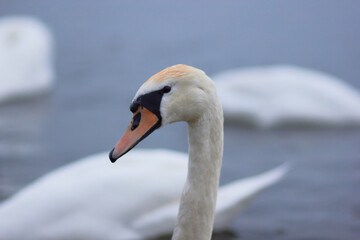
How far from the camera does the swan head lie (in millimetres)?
1685

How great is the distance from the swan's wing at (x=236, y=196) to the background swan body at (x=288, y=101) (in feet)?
5.89

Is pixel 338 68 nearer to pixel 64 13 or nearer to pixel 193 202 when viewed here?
pixel 64 13

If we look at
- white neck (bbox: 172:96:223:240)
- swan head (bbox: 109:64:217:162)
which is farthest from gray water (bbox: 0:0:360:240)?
swan head (bbox: 109:64:217:162)

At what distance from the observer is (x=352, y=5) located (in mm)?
7988

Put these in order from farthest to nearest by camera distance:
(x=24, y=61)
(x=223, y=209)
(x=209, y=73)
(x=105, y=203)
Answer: (x=209, y=73), (x=24, y=61), (x=223, y=209), (x=105, y=203)

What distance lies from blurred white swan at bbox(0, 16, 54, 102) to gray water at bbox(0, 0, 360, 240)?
0.40ft

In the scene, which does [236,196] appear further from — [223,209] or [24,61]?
[24,61]

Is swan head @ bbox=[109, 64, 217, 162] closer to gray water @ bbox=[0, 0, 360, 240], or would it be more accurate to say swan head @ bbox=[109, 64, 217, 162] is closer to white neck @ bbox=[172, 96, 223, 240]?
white neck @ bbox=[172, 96, 223, 240]

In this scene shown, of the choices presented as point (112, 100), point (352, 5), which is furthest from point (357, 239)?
point (352, 5)

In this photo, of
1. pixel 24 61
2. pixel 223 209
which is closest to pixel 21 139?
pixel 24 61

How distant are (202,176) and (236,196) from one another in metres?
1.19

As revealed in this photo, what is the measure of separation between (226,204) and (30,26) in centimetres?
400

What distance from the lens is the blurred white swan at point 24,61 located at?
5566 mm

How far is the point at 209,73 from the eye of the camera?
Result: 19.8ft
